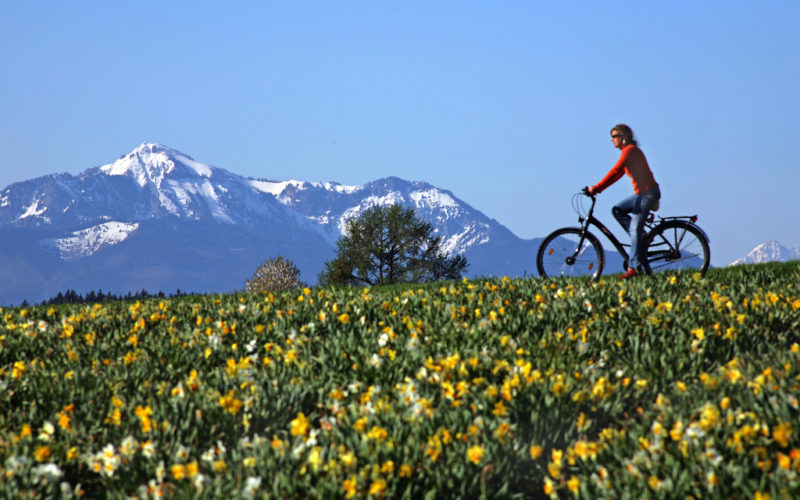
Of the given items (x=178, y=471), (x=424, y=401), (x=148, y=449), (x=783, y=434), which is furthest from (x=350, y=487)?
(x=783, y=434)

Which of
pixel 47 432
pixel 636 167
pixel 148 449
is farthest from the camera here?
pixel 636 167

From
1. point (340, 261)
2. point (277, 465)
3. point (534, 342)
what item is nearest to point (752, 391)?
point (534, 342)

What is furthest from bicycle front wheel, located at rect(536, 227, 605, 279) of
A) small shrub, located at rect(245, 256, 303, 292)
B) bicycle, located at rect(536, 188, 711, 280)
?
small shrub, located at rect(245, 256, 303, 292)

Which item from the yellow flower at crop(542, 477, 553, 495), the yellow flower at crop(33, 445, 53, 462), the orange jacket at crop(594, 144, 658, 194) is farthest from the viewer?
the orange jacket at crop(594, 144, 658, 194)

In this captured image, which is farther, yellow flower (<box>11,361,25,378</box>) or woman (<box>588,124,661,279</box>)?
woman (<box>588,124,661,279</box>)

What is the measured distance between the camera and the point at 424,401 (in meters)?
5.89

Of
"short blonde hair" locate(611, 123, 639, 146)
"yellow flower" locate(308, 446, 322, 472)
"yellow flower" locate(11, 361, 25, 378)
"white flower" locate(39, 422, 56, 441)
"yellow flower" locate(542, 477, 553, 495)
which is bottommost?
"yellow flower" locate(542, 477, 553, 495)

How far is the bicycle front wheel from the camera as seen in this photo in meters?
12.8

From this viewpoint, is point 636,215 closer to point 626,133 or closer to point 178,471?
point 626,133

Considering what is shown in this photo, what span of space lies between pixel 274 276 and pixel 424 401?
45276 mm

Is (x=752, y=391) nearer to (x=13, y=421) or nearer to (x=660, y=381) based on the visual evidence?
(x=660, y=381)

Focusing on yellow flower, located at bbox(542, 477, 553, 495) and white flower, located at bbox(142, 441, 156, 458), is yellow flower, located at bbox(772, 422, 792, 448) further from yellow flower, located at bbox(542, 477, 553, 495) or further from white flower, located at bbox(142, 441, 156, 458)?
white flower, located at bbox(142, 441, 156, 458)

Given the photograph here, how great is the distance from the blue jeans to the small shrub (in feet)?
124

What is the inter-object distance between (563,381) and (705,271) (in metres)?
7.30
